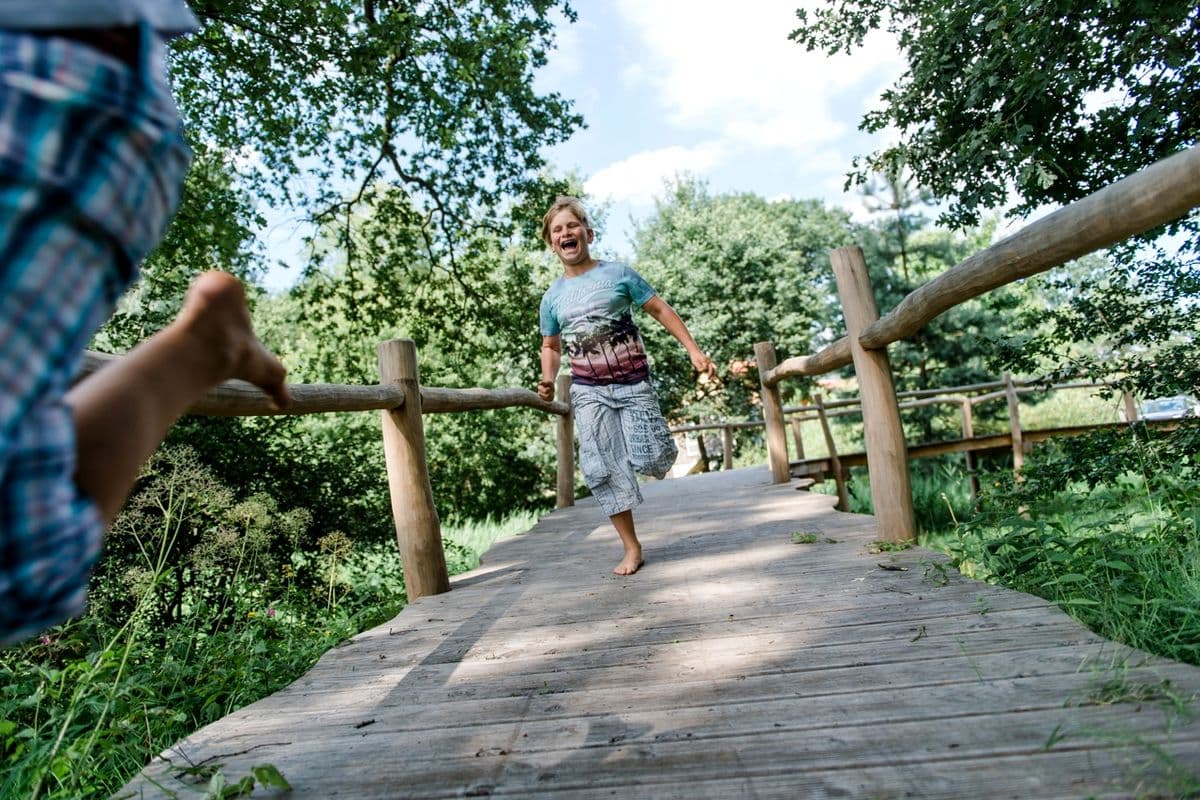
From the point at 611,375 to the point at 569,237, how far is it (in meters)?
0.65

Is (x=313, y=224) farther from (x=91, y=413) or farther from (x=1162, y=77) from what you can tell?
(x=91, y=413)

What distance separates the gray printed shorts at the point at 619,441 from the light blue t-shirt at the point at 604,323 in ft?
0.21

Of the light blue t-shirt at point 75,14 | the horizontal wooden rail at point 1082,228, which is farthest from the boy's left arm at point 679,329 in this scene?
the light blue t-shirt at point 75,14

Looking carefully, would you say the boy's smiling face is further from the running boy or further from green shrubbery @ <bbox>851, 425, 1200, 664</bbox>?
green shrubbery @ <bbox>851, 425, 1200, 664</bbox>

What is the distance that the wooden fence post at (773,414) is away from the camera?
6.21 meters

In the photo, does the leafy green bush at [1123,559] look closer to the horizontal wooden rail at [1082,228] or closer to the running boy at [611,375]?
the horizontal wooden rail at [1082,228]

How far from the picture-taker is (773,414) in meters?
6.33

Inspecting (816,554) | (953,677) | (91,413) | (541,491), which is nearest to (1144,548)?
(816,554)

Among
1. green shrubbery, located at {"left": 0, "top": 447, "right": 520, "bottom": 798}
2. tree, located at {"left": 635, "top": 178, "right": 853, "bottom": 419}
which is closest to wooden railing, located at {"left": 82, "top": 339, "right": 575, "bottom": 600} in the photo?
green shrubbery, located at {"left": 0, "top": 447, "right": 520, "bottom": 798}

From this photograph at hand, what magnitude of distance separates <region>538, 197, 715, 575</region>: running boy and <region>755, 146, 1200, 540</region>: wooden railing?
2.30ft

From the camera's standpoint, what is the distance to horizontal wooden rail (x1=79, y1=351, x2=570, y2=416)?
1.97 meters

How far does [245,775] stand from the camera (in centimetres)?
148

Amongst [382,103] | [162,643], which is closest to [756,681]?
[162,643]

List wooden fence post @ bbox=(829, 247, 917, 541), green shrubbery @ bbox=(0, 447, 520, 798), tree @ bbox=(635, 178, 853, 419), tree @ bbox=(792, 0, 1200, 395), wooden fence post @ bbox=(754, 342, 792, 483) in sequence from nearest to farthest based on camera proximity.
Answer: green shrubbery @ bbox=(0, 447, 520, 798) < wooden fence post @ bbox=(829, 247, 917, 541) < tree @ bbox=(792, 0, 1200, 395) < wooden fence post @ bbox=(754, 342, 792, 483) < tree @ bbox=(635, 178, 853, 419)
